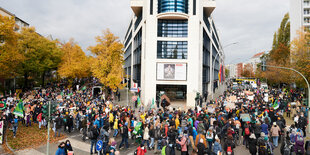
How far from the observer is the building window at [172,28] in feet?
94.7

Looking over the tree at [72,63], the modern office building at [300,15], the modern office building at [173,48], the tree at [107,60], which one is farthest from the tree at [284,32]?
the tree at [72,63]

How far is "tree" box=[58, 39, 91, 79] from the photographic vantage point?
37375 millimetres

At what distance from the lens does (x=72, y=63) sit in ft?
127

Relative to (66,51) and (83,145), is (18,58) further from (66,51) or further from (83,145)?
(83,145)

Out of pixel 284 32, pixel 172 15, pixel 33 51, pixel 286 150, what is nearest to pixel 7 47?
pixel 33 51

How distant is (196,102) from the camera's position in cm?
2677

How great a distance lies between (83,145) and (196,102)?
60.4 ft

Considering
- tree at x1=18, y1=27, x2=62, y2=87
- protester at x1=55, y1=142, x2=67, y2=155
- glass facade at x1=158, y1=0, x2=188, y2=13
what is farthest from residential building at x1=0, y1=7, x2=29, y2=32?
protester at x1=55, y1=142, x2=67, y2=155

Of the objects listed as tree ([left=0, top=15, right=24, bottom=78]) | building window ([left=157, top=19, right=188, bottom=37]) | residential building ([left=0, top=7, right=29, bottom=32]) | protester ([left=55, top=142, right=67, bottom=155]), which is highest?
residential building ([left=0, top=7, right=29, bottom=32])

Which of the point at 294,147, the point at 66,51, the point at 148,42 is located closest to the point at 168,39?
the point at 148,42

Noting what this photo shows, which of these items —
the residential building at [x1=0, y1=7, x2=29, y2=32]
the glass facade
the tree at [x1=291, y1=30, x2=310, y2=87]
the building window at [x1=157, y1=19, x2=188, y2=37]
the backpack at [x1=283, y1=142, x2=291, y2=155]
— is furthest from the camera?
the residential building at [x1=0, y1=7, x2=29, y2=32]

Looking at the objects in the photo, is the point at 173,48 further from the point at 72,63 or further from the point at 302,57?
the point at 72,63

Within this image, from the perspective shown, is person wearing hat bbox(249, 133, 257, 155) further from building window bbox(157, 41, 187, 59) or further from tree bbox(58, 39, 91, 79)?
tree bbox(58, 39, 91, 79)

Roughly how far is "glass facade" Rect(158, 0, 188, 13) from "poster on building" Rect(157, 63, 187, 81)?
8.23 m
